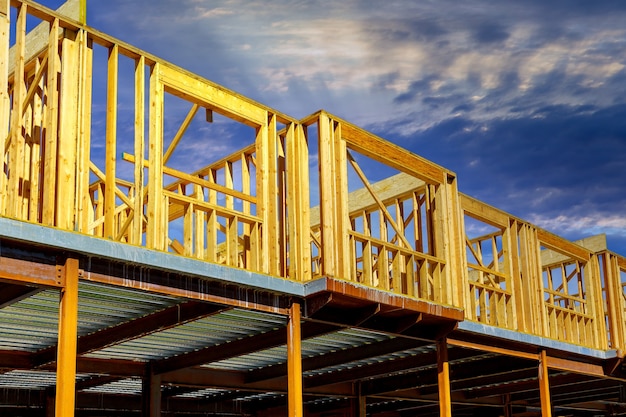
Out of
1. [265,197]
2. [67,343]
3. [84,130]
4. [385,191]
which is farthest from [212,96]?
[385,191]

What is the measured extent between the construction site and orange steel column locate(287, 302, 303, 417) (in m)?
0.03

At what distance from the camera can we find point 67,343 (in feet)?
34.3

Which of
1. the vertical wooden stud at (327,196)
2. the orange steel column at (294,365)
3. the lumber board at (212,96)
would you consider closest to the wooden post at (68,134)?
the lumber board at (212,96)

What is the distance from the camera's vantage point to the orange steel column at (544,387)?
19.8 metres

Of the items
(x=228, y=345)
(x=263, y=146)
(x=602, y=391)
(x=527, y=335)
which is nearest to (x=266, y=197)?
(x=263, y=146)

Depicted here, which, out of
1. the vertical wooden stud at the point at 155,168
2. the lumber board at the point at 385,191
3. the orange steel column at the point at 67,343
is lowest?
the orange steel column at the point at 67,343

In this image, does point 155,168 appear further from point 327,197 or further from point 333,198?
point 333,198

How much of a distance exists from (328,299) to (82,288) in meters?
3.94

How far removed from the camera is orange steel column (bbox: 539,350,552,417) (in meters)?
19.8

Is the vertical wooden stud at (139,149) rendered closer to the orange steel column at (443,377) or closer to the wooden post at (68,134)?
the wooden post at (68,134)

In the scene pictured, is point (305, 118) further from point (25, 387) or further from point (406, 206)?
point (25, 387)

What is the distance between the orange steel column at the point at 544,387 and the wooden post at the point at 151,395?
8.56 m

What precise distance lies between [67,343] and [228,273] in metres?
2.93

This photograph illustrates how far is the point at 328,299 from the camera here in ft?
45.8
